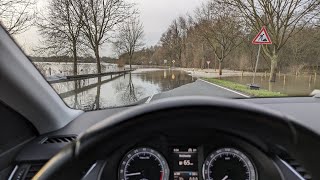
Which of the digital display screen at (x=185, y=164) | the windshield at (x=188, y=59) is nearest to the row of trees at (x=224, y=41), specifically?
the windshield at (x=188, y=59)

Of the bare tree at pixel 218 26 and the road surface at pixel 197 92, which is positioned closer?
the road surface at pixel 197 92

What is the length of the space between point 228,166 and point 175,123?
3.44ft

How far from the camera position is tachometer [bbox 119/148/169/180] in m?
2.30

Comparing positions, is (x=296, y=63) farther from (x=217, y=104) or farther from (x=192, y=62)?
(x=217, y=104)

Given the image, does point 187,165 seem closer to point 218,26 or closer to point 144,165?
point 144,165

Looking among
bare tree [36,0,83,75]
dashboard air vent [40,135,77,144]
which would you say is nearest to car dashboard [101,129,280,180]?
dashboard air vent [40,135,77,144]

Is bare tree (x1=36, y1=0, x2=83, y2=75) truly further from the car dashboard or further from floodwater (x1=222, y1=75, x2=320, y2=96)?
the car dashboard

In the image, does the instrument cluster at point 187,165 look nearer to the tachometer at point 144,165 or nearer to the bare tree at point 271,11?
the tachometer at point 144,165

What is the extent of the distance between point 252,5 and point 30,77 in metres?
19.2

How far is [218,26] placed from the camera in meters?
13.2

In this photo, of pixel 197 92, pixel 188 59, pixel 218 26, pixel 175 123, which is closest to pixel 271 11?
pixel 218 26

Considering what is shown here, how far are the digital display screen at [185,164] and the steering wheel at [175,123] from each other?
3.60ft

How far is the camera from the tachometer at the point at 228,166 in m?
2.23

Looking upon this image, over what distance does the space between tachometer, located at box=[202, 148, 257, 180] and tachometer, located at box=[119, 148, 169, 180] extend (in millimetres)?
286
